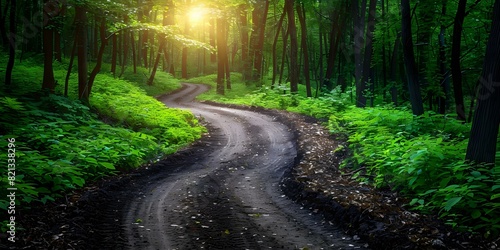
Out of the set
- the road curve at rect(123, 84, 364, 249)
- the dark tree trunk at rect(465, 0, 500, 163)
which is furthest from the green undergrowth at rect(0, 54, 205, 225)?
the dark tree trunk at rect(465, 0, 500, 163)

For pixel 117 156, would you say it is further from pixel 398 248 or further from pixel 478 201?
pixel 478 201

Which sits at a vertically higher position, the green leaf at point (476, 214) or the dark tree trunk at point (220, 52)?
the dark tree trunk at point (220, 52)

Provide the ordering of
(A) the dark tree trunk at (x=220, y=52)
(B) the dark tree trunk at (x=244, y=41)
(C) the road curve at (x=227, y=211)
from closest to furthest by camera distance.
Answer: (C) the road curve at (x=227, y=211) < (A) the dark tree trunk at (x=220, y=52) < (B) the dark tree trunk at (x=244, y=41)

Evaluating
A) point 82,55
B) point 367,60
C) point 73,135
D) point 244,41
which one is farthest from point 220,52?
point 73,135

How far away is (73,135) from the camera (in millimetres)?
11070

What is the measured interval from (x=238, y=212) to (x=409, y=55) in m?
8.52

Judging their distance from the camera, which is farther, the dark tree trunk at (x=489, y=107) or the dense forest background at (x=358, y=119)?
the dense forest background at (x=358, y=119)

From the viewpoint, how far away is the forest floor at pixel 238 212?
5.87 meters

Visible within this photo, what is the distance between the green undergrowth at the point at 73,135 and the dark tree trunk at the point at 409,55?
8920 mm

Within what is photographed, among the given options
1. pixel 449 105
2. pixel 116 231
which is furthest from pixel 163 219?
pixel 449 105

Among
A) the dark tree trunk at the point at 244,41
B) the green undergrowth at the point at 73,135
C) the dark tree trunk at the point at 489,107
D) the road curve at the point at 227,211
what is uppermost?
the dark tree trunk at the point at 244,41

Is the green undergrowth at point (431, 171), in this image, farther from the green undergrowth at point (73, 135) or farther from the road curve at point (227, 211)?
the green undergrowth at point (73, 135)

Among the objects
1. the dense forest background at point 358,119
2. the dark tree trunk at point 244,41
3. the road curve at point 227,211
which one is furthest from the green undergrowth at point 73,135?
the dark tree trunk at point 244,41

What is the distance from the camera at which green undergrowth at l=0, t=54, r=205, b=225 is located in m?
7.70
